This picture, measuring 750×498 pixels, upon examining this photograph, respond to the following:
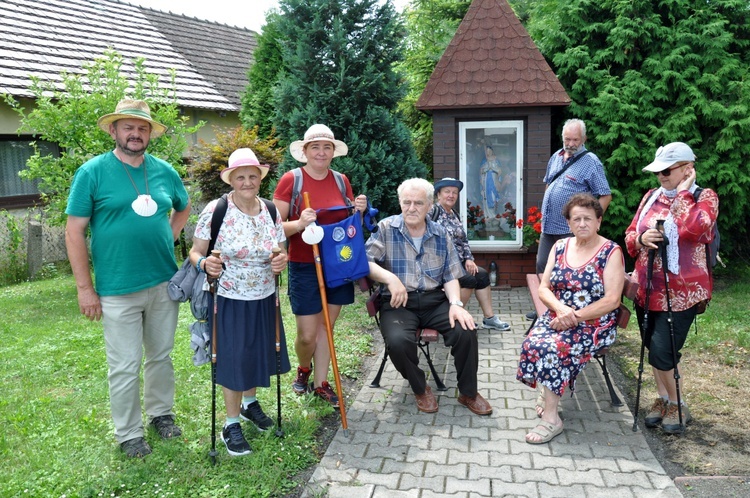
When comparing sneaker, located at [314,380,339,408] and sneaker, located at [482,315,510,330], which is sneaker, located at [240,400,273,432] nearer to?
sneaker, located at [314,380,339,408]

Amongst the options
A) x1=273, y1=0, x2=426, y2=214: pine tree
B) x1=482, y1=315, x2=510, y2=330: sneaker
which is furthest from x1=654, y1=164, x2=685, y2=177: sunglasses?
x1=273, y1=0, x2=426, y2=214: pine tree

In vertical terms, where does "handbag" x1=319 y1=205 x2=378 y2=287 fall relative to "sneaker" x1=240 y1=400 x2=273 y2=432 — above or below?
above

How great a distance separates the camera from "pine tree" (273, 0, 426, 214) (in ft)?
27.2

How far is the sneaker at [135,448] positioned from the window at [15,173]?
363 inches

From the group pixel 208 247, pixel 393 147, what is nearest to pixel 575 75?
pixel 393 147

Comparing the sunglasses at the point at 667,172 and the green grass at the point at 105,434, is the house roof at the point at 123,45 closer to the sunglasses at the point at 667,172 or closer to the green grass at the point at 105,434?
the green grass at the point at 105,434

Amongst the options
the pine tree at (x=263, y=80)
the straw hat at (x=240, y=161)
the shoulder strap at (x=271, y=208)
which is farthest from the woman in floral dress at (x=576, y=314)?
the pine tree at (x=263, y=80)

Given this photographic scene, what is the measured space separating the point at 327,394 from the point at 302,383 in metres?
0.29

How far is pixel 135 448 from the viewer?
12.6 ft

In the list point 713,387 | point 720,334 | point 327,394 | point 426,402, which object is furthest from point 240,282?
point 720,334

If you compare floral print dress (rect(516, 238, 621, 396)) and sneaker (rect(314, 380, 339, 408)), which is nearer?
floral print dress (rect(516, 238, 621, 396))

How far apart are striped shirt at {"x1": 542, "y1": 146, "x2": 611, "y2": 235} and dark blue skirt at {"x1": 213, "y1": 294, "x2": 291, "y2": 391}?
3.26 m

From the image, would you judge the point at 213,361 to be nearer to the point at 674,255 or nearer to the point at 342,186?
the point at 342,186

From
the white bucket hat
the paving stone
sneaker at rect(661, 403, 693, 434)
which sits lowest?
the paving stone
